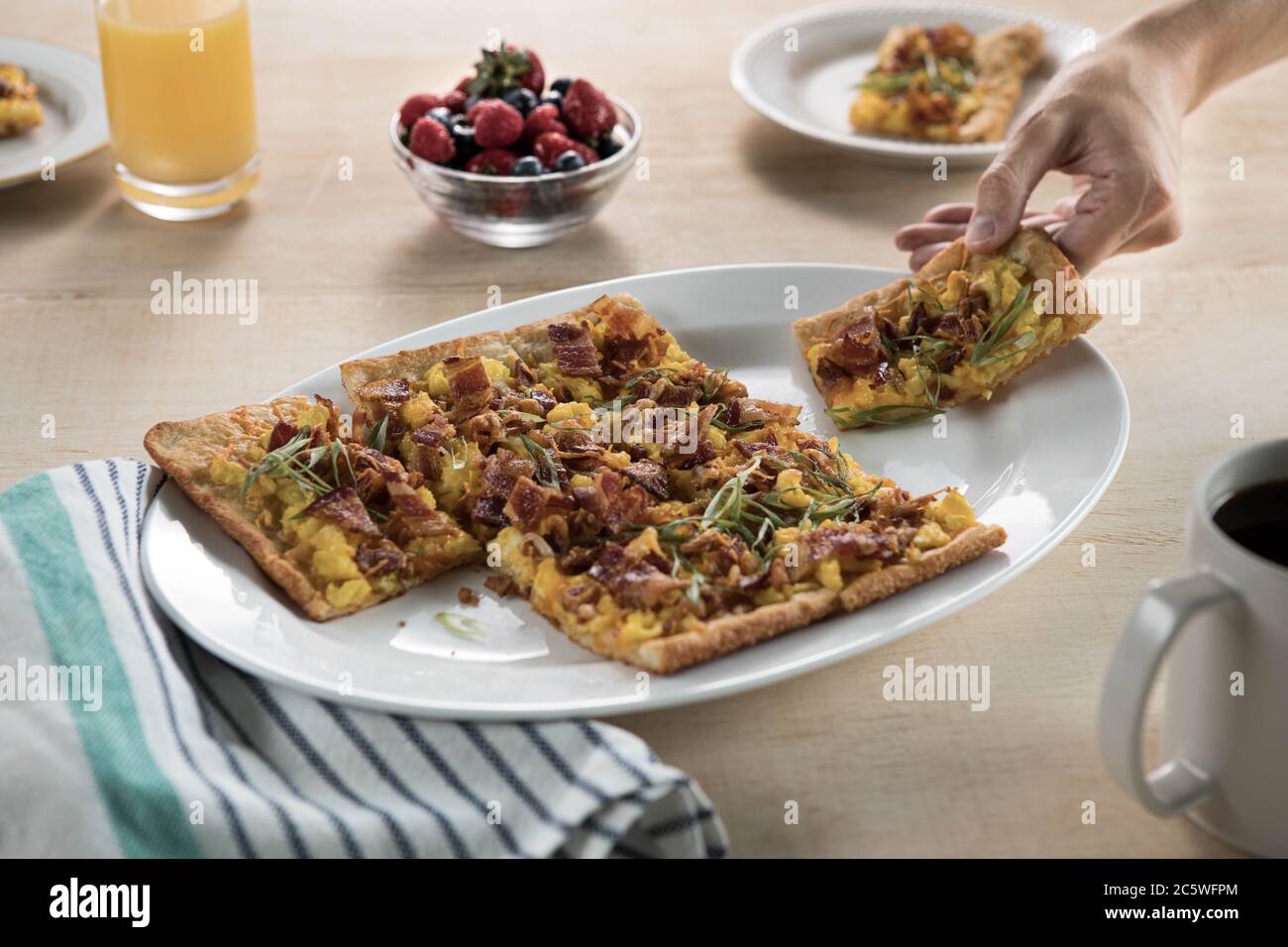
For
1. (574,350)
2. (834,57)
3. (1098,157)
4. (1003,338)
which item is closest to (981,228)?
(1003,338)

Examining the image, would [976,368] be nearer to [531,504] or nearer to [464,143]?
[531,504]

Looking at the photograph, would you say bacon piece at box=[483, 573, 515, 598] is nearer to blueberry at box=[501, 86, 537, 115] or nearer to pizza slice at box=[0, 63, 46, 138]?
blueberry at box=[501, 86, 537, 115]

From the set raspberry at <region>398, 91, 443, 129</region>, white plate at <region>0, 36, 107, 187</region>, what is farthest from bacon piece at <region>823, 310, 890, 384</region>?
white plate at <region>0, 36, 107, 187</region>

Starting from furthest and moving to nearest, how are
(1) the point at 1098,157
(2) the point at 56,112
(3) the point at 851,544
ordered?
(2) the point at 56,112
(1) the point at 1098,157
(3) the point at 851,544

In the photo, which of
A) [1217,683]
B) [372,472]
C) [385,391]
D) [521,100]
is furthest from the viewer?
[521,100]

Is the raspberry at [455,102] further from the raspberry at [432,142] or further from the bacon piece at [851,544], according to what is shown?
the bacon piece at [851,544]

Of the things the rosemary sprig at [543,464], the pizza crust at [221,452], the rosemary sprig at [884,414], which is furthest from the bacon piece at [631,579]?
the rosemary sprig at [884,414]

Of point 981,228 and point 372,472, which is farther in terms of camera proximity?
point 981,228
